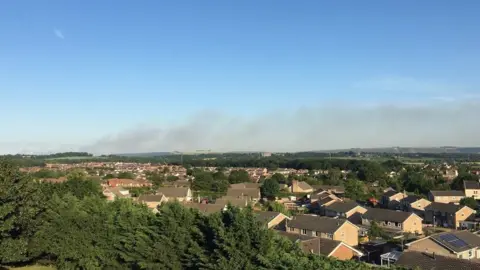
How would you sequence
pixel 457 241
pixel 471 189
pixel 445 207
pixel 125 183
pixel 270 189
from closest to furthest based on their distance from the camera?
pixel 457 241
pixel 445 207
pixel 471 189
pixel 270 189
pixel 125 183

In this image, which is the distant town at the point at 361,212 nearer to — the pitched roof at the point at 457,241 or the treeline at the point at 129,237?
the pitched roof at the point at 457,241

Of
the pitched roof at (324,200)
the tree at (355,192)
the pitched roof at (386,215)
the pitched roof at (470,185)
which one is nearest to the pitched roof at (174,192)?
the pitched roof at (324,200)

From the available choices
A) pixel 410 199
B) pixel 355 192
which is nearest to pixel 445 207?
pixel 410 199

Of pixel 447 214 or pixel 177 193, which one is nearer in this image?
pixel 447 214

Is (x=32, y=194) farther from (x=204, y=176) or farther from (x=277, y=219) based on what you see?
(x=204, y=176)

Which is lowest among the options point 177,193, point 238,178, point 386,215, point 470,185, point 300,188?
point 300,188

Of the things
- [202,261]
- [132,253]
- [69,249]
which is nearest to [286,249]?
[202,261]

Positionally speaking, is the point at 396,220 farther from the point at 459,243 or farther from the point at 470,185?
the point at 470,185
